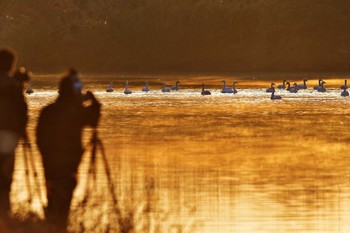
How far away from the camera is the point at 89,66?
15200 cm

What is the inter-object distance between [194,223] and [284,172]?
19.6ft

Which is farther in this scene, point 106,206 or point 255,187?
point 255,187

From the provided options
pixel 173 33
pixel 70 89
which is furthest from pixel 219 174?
pixel 173 33

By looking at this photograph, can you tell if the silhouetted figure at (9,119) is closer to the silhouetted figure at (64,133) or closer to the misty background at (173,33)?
the silhouetted figure at (64,133)

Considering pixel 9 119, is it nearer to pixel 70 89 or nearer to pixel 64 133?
pixel 64 133

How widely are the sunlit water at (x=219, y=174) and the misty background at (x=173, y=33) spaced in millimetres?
113114

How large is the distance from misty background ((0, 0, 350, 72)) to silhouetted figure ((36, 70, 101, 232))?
435 ft

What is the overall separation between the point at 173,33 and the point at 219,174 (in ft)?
466

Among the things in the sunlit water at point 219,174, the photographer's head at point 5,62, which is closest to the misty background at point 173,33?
the sunlit water at point 219,174

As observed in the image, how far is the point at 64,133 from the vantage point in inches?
560

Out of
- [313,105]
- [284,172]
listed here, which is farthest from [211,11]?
[284,172]

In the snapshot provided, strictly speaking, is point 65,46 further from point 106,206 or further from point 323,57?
point 106,206

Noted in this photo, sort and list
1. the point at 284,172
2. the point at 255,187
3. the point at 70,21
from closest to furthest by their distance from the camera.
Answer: the point at 255,187 → the point at 284,172 → the point at 70,21

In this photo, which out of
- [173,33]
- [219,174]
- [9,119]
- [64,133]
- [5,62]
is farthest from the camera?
[173,33]
